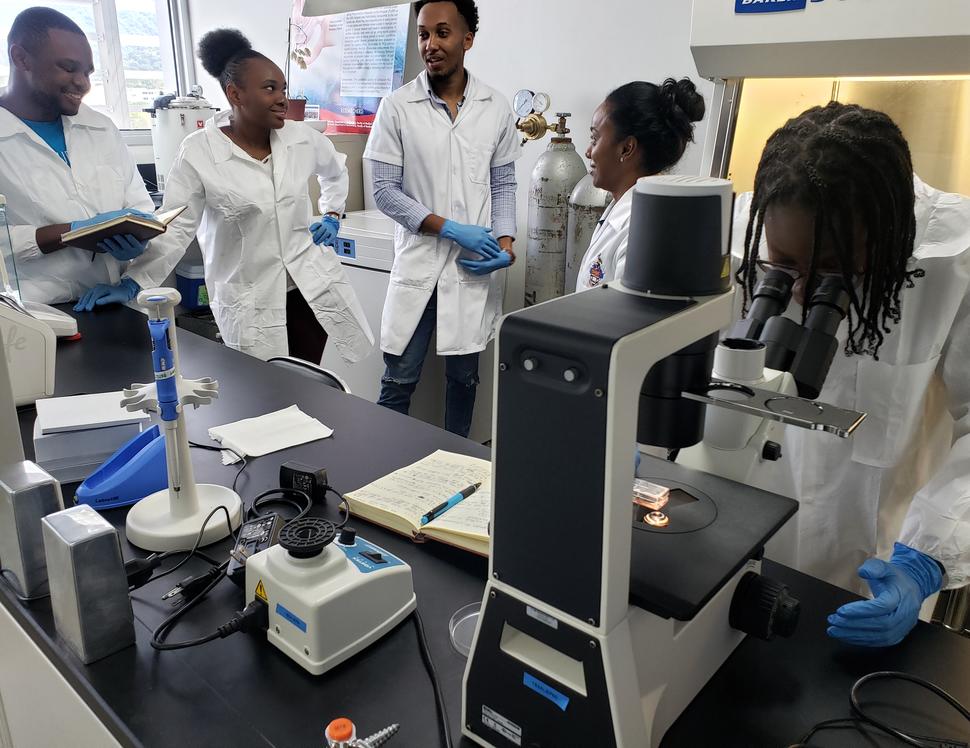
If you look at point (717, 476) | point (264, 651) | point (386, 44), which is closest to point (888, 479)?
point (717, 476)

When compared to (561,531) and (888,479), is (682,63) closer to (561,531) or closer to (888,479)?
(888,479)

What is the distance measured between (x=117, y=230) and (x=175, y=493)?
117 centimetres

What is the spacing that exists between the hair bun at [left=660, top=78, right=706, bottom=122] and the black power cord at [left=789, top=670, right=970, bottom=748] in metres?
1.45

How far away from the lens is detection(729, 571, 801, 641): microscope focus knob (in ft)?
2.33

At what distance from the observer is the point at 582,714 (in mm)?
588

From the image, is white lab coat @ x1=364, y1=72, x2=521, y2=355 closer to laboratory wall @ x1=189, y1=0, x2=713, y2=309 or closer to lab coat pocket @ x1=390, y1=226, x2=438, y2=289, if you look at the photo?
lab coat pocket @ x1=390, y1=226, x2=438, y2=289

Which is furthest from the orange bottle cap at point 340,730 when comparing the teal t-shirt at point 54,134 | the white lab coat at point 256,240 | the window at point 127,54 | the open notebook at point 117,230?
the window at point 127,54

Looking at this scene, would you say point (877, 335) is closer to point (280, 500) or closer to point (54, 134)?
point (280, 500)

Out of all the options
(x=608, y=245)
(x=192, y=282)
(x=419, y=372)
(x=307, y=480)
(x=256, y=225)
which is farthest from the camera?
(x=192, y=282)

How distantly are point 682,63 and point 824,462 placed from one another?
1572 millimetres

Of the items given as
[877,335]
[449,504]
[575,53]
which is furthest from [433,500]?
[575,53]

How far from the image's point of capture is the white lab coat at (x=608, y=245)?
68.2 inches

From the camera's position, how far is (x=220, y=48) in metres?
2.25

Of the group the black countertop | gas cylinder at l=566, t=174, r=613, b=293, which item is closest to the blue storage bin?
gas cylinder at l=566, t=174, r=613, b=293
